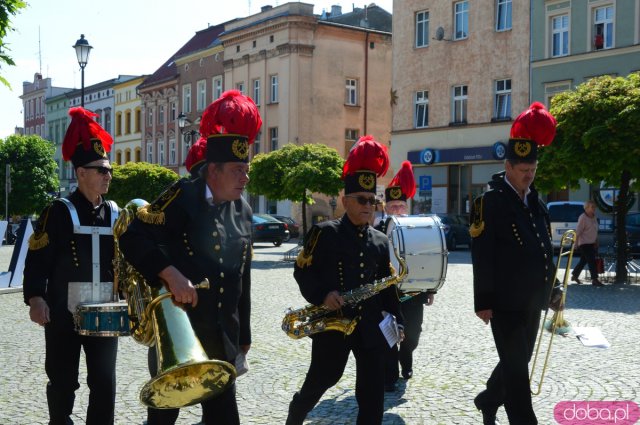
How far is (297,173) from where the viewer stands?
2827 centimetres

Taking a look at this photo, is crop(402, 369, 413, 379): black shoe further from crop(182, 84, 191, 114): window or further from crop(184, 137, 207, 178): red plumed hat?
crop(182, 84, 191, 114): window

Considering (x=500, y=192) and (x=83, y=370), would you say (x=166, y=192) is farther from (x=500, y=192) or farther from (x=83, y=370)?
(x=83, y=370)

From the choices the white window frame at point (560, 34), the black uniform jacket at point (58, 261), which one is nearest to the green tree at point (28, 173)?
the white window frame at point (560, 34)

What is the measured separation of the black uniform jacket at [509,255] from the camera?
5.74 metres

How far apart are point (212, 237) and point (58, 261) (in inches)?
55.8

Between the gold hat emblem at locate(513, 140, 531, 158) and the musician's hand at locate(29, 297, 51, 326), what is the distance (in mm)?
3243

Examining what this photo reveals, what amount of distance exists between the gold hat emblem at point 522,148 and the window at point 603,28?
3089 cm

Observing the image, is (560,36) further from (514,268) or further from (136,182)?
(514,268)

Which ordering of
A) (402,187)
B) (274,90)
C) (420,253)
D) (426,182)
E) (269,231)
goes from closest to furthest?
(420,253) < (402,187) < (269,231) < (426,182) < (274,90)

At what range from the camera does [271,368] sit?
8695 millimetres

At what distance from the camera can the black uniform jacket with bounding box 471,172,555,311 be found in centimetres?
574

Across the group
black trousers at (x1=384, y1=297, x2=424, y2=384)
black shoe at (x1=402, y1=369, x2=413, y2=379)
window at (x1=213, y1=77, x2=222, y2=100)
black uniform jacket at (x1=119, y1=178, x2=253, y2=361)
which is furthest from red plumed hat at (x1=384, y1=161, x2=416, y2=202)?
window at (x1=213, y1=77, x2=222, y2=100)

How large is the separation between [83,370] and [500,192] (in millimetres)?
4765

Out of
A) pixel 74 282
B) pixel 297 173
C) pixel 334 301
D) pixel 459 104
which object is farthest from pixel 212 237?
pixel 459 104
